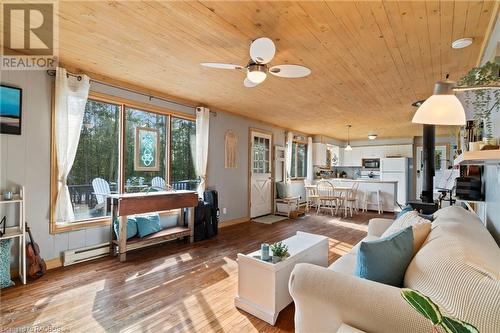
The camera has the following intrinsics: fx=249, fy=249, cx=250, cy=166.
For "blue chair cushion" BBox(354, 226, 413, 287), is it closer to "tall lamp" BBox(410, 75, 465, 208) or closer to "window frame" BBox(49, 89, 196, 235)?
"tall lamp" BBox(410, 75, 465, 208)

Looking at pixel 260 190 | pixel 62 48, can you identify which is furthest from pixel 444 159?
pixel 62 48

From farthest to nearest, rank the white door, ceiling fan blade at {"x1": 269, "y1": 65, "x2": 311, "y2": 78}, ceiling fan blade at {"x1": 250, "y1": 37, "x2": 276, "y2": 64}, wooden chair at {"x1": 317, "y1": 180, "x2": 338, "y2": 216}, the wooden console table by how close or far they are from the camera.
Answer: wooden chair at {"x1": 317, "y1": 180, "x2": 338, "y2": 216} < the white door < the wooden console table < ceiling fan blade at {"x1": 269, "y1": 65, "x2": 311, "y2": 78} < ceiling fan blade at {"x1": 250, "y1": 37, "x2": 276, "y2": 64}

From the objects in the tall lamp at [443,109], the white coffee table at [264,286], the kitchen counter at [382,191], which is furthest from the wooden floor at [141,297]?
the kitchen counter at [382,191]

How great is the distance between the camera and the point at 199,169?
15.6 ft

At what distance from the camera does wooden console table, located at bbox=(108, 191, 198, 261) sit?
328 centimetres

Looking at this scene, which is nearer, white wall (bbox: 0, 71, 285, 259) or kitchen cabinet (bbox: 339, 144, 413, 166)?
white wall (bbox: 0, 71, 285, 259)

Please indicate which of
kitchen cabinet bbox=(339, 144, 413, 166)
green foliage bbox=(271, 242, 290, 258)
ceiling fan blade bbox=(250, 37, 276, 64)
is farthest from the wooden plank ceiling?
kitchen cabinet bbox=(339, 144, 413, 166)

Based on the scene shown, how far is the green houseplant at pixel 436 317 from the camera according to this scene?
0.51 meters

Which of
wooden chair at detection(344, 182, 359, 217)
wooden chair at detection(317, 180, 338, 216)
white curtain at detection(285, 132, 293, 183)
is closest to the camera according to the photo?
wooden chair at detection(344, 182, 359, 217)

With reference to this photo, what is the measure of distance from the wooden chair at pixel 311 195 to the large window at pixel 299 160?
0.47 meters

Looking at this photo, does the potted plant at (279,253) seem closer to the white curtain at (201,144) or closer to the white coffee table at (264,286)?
the white coffee table at (264,286)

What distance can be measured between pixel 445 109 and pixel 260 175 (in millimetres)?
5278

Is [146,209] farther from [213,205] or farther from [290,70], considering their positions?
[290,70]

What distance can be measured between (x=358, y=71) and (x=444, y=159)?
24.1 ft
